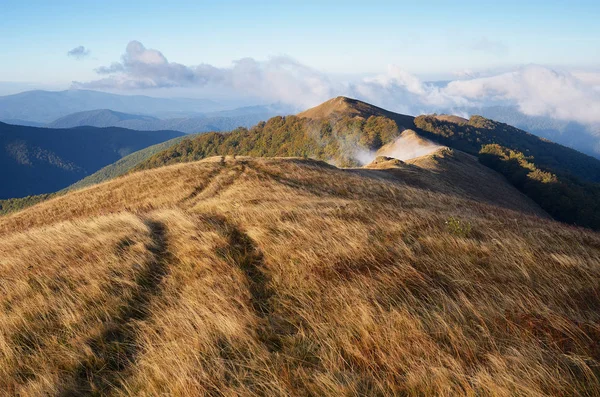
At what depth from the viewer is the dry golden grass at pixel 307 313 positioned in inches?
117

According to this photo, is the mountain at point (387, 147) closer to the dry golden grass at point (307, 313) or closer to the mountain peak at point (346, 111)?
the mountain peak at point (346, 111)

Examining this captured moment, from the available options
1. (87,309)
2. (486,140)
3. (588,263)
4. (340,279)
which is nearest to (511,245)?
(588,263)

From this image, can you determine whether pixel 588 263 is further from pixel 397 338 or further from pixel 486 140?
pixel 486 140

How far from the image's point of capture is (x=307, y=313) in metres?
4.05

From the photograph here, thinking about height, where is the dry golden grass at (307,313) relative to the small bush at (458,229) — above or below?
below

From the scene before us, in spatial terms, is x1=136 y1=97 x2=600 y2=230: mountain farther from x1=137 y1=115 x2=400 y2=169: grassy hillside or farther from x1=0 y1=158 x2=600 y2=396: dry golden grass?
x1=0 y1=158 x2=600 y2=396: dry golden grass

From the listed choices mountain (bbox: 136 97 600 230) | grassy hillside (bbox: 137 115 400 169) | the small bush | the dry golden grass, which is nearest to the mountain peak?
mountain (bbox: 136 97 600 230)

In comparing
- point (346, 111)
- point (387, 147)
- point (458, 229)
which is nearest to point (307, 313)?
point (458, 229)

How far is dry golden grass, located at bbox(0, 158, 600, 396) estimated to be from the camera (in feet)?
9.75

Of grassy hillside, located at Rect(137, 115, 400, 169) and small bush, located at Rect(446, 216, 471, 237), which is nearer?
small bush, located at Rect(446, 216, 471, 237)

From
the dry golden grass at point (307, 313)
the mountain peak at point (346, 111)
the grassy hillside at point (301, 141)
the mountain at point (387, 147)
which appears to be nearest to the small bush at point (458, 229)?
the dry golden grass at point (307, 313)

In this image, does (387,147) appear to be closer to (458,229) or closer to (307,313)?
(458,229)

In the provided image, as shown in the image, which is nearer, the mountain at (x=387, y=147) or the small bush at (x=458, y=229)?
the small bush at (x=458, y=229)

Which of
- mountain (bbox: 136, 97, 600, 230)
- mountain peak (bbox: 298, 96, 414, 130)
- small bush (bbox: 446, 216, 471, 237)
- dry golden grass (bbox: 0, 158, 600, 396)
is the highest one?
mountain peak (bbox: 298, 96, 414, 130)
